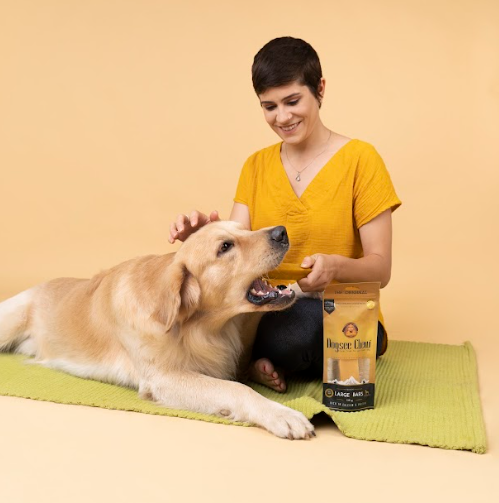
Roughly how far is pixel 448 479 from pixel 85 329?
194 centimetres

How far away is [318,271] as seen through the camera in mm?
2896

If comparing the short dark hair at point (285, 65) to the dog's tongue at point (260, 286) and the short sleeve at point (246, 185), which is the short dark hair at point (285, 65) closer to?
the short sleeve at point (246, 185)

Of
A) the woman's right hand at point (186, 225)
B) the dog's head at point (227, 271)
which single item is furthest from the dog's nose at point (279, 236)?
the woman's right hand at point (186, 225)

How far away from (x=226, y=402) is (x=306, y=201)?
1.09 metres

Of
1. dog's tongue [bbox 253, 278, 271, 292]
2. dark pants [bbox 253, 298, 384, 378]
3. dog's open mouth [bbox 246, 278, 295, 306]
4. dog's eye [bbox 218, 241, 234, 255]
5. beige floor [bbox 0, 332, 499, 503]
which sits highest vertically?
dog's eye [bbox 218, 241, 234, 255]

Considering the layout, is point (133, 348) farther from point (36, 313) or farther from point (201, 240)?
point (36, 313)

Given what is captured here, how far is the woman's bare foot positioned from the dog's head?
402mm

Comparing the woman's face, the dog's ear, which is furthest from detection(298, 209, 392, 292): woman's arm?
the woman's face

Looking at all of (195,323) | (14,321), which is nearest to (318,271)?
(195,323)

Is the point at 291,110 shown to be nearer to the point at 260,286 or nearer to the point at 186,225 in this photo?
the point at 186,225

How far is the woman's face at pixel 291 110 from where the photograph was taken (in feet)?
10.9

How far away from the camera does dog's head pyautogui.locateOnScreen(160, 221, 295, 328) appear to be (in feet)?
9.72

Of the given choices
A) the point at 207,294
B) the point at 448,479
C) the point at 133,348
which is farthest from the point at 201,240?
the point at 448,479

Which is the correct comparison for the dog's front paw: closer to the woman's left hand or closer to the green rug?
the green rug
